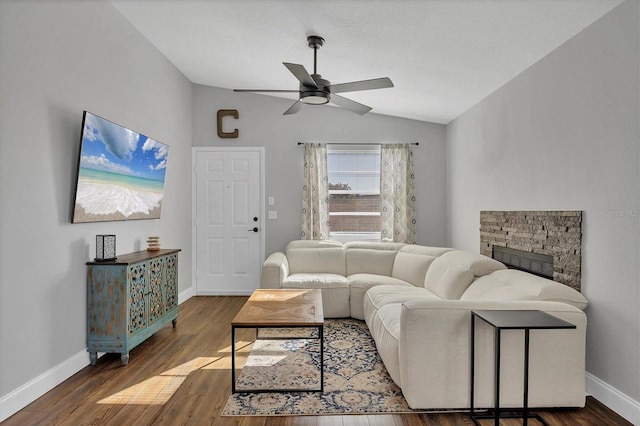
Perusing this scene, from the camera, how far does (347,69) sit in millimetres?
3977

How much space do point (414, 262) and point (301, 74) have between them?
2499 millimetres

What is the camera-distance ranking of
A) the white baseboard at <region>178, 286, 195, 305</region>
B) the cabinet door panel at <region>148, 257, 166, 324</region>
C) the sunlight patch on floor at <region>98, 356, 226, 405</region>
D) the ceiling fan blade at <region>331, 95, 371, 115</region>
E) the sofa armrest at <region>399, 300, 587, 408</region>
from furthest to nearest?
the white baseboard at <region>178, 286, 195, 305</region> < the cabinet door panel at <region>148, 257, 166, 324</region> < the ceiling fan blade at <region>331, 95, 371, 115</region> < the sunlight patch on floor at <region>98, 356, 226, 405</region> < the sofa armrest at <region>399, 300, 587, 408</region>

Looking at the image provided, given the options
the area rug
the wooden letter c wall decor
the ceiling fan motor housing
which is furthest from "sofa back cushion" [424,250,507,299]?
the wooden letter c wall decor

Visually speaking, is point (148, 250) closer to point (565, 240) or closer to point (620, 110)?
point (565, 240)

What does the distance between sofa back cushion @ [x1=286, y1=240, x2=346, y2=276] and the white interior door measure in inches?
29.6

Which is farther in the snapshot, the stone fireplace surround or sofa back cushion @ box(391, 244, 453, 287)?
sofa back cushion @ box(391, 244, 453, 287)

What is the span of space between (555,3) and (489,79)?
51.9 inches

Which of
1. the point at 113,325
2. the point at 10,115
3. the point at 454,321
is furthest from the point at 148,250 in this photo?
the point at 454,321

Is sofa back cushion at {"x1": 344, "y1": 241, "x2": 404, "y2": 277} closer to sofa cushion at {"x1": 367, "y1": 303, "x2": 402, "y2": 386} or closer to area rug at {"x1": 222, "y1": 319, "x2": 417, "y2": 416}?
area rug at {"x1": 222, "y1": 319, "x2": 417, "y2": 416}

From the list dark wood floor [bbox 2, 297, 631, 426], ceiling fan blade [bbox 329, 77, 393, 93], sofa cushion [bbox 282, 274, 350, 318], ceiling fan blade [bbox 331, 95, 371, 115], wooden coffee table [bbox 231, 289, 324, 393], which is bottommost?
dark wood floor [bbox 2, 297, 631, 426]

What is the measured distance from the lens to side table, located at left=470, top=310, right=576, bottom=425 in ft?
6.36

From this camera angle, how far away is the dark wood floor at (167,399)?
7.23ft

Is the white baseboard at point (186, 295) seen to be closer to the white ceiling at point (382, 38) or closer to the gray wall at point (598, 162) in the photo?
the white ceiling at point (382, 38)

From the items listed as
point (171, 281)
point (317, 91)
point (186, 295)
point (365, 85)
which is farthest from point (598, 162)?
point (186, 295)
